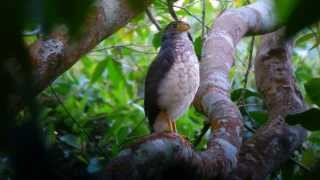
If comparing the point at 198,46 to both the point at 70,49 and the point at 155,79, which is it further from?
the point at 70,49

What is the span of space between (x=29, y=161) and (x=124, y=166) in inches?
41.9

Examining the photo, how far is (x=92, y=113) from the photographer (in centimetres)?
409

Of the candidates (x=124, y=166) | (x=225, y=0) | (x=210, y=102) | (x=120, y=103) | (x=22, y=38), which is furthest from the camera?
(x=120, y=103)

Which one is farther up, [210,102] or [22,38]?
[22,38]

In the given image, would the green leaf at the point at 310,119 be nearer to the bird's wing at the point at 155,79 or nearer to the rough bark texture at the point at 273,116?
the rough bark texture at the point at 273,116

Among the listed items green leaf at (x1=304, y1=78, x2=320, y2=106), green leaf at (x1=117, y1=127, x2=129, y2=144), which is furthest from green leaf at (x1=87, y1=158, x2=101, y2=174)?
green leaf at (x1=304, y1=78, x2=320, y2=106)

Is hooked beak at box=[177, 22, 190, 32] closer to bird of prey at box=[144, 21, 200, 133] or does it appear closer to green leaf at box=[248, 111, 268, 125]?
bird of prey at box=[144, 21, 200, 133]

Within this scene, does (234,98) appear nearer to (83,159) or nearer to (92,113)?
(83,159)

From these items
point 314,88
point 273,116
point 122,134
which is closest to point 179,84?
point 122,134

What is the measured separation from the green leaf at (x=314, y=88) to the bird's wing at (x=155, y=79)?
1.24 meters

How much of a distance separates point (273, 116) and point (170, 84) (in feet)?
1.89

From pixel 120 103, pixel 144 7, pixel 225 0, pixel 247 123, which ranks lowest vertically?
pixel 120 103

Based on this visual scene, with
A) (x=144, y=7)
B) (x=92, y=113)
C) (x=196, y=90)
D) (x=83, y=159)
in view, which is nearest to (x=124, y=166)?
(x=144, y=7)

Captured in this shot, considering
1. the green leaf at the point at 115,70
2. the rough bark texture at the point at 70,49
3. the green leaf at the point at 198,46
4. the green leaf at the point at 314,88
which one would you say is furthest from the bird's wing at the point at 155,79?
the green leaf at the point at 314,88
